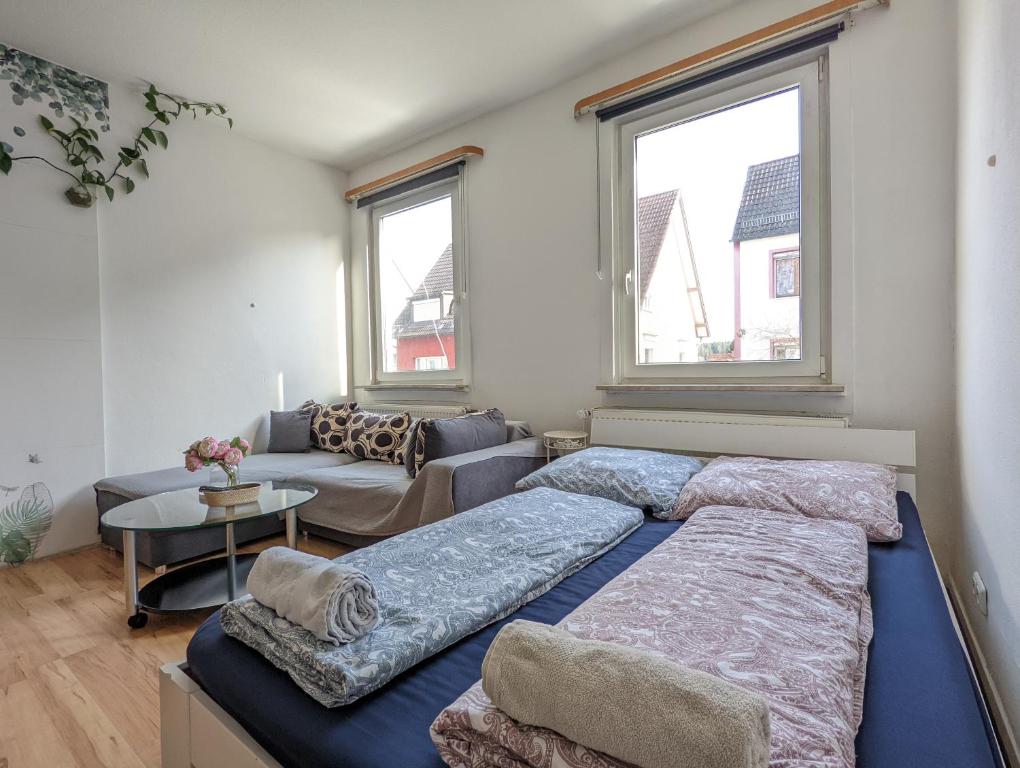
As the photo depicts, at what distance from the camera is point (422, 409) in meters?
3.66

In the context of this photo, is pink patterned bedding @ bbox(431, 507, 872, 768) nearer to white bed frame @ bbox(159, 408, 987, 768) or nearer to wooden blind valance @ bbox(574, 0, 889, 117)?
white bed frame @ bbox(159, 408, 987, 768)

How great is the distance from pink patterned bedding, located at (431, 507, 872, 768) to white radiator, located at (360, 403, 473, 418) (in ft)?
7.11

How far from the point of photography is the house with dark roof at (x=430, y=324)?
371 centimetres

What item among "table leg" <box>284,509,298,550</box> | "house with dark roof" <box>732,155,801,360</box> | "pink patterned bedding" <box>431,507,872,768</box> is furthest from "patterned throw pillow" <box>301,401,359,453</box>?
"pink patterned bedding" <box>431,507,872,768</box>

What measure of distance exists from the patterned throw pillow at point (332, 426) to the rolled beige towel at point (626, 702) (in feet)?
10.1

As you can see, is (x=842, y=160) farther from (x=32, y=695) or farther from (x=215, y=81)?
(x=32, y=695)

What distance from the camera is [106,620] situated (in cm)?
209

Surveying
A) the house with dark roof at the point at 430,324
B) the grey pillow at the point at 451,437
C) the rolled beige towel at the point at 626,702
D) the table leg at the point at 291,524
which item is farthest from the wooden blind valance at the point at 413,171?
the rolled beige towel at the point at 626,702

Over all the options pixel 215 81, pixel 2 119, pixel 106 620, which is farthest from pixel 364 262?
pixel 106 620

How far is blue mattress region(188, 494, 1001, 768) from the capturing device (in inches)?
28.5

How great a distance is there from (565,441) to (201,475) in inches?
81.3

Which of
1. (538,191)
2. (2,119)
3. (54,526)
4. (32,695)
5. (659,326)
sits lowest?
(32,695)

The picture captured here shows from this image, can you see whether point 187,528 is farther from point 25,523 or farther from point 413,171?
point 413,171

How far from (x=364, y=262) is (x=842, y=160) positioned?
3.34 meters
